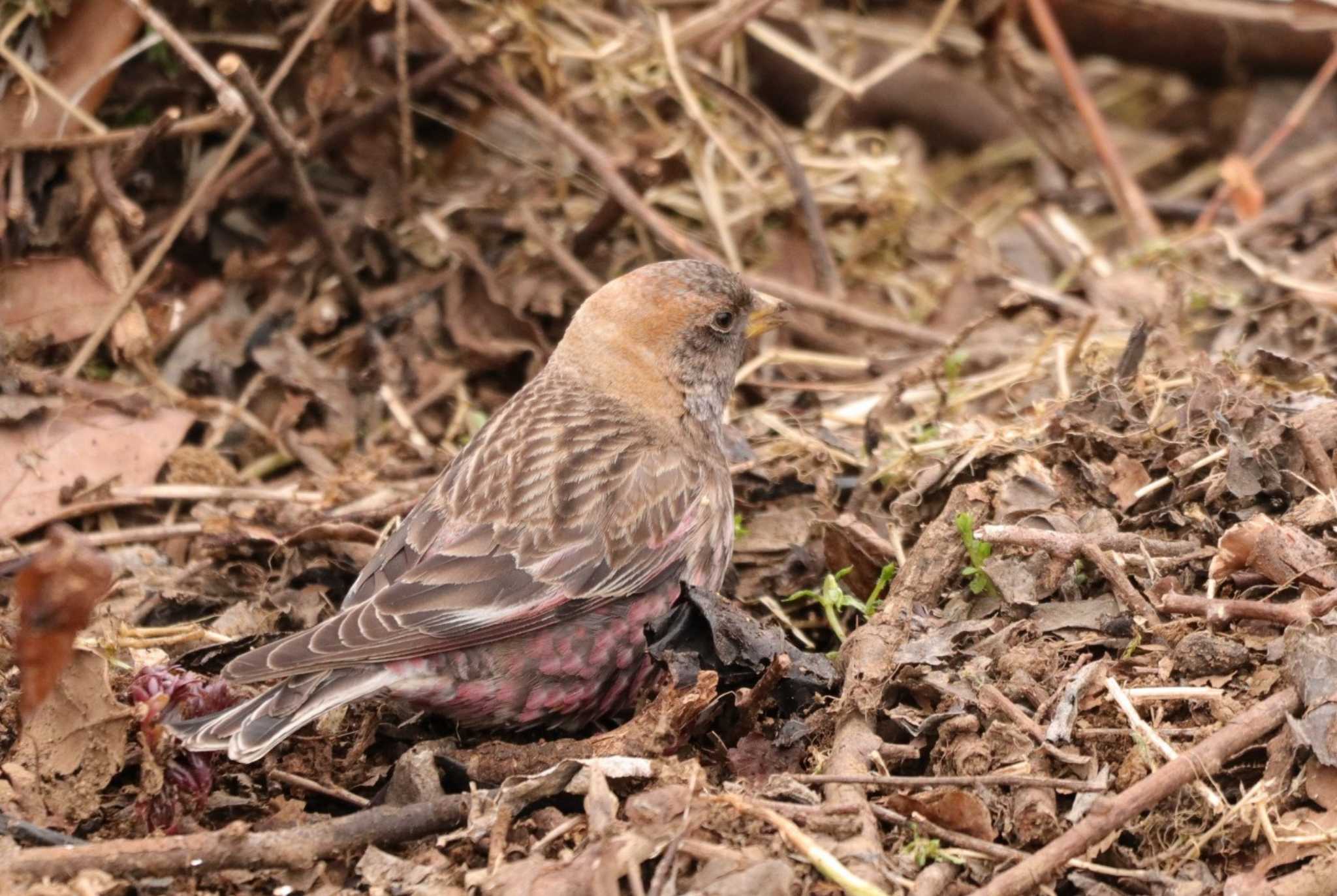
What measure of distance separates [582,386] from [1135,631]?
82.4 inches

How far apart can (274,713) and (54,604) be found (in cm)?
80

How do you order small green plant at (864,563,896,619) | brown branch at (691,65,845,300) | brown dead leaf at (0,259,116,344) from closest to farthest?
1. small green plant at (864,563,896,619)
2. brown dead leaf at (0,259,116,344)
3. brown branch at (691,65,845,300)

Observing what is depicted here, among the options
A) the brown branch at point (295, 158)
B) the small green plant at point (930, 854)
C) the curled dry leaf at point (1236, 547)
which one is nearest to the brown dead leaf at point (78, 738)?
the small green plant at point (930, 854)

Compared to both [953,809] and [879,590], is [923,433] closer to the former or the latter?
[879,590]

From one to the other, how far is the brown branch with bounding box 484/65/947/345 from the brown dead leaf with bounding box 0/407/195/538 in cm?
196

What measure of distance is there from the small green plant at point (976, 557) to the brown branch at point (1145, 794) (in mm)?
945

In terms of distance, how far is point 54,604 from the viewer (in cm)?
362

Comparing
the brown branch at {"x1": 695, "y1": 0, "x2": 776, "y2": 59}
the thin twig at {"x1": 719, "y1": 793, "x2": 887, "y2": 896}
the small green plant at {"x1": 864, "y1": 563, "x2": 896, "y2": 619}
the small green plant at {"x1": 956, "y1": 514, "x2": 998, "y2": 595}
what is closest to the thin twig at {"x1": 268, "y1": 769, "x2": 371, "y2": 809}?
the thin twig at {"x1": 719, "y1": 793, "x2": 887, "y2": 896}

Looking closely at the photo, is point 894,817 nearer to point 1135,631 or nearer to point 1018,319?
point 1135,631

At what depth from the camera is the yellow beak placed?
5918 millimetres

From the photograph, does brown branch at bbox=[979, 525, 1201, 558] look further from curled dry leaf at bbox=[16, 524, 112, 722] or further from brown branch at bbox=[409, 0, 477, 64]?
brown branch at bbox=[409, 0, 477, 64]

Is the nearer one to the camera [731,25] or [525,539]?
[525,539]

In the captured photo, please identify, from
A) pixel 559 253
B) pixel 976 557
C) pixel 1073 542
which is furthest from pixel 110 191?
pixel 1073 542

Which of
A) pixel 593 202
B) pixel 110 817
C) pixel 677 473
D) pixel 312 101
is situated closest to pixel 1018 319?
pixel 593 202
